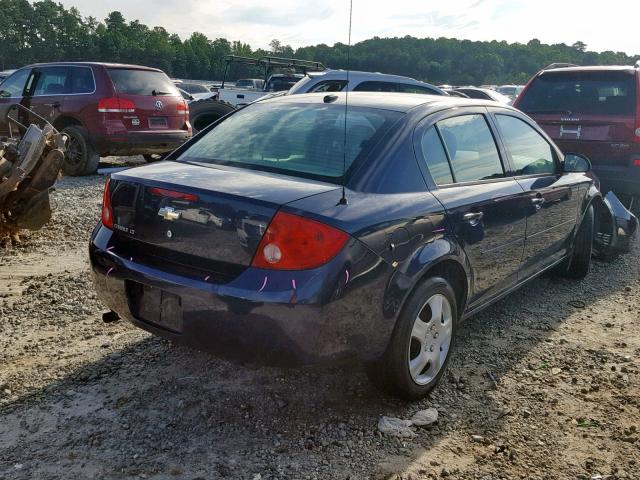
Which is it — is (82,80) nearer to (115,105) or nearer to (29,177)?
(115,105)

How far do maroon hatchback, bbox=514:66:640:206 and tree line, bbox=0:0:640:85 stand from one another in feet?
113

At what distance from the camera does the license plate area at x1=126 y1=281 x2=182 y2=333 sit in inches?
110

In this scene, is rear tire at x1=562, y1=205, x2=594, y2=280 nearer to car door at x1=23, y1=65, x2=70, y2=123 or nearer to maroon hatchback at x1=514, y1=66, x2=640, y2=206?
maroon hatchback at x1=514, y1=66, x2=640, y2=206

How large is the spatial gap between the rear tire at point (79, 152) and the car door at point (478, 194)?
7119 mm

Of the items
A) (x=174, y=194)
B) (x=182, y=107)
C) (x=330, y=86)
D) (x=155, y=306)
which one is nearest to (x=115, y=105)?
(x=182, y=107)

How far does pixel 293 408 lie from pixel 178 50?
80.4 meters

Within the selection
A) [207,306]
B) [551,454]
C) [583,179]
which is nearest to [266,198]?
[207,306]

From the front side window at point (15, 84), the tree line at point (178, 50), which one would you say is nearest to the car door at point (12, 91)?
the front side window at point (15, 84)

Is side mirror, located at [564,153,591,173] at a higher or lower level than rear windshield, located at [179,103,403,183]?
lower

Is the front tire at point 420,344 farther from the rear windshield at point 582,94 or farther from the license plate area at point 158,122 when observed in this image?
the license plate area at point 158,122

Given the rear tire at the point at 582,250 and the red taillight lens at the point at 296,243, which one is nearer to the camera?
the red taillight lens at the point at 296,243

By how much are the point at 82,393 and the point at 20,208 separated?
290 centimetres

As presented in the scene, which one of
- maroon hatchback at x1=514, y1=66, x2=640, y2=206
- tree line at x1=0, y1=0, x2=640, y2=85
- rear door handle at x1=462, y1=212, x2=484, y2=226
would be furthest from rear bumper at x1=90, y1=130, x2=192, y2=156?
tree line at x1=0, y1=0, x2=640, y2=85

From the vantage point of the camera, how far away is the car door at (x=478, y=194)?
331 centimetres
